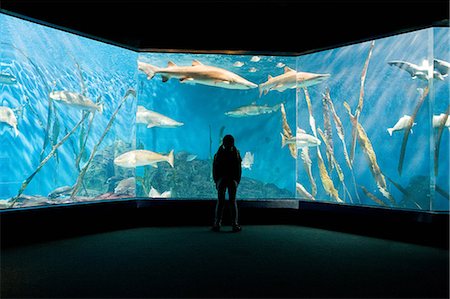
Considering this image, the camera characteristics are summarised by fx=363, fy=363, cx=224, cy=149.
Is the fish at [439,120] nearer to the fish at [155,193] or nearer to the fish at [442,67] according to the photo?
the fish at [442,67]

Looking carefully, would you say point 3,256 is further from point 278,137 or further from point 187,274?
point 278,137

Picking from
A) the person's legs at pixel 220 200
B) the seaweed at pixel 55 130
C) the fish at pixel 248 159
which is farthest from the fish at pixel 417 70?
the seaweed at pixel 55 130

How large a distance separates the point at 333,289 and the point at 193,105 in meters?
5.85

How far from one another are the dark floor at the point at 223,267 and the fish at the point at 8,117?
1975 mm

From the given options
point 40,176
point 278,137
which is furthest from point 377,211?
point 40,176

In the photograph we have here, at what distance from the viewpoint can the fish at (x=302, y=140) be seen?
7.13 meters

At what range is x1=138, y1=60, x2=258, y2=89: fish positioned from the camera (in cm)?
624

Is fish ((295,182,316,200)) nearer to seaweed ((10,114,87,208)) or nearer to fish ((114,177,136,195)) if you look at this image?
fish ((114,177,136,195))

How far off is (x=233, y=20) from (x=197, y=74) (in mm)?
1171

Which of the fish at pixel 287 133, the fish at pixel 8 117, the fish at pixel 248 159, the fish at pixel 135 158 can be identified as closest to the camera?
the fish at pixel 8 117

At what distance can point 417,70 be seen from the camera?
5.88m

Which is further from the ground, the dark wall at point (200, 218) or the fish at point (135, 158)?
the fish at point (135, 158)

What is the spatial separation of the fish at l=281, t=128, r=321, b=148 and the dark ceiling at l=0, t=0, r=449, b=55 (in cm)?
166

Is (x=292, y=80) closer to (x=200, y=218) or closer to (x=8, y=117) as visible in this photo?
(x=200, y=218)
